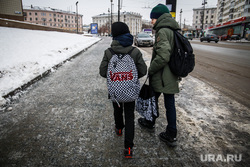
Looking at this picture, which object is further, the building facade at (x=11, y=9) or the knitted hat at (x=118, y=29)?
the building facade at (x=11, y=9)

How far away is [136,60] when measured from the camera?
5.93ft

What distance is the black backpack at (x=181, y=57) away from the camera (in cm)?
186

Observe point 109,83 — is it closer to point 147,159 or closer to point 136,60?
point 136,60

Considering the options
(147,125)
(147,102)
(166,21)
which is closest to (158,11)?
(166,21)

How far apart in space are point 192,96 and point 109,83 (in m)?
2.82

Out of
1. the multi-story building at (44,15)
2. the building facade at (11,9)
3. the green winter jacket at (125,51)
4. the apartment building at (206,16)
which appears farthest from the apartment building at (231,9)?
the multi-story building at (44,15)

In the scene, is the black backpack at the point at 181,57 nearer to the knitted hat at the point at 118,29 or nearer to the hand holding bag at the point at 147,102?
the hand holding bag at the point at 147,102

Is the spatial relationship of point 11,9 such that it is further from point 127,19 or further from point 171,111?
point 127,19

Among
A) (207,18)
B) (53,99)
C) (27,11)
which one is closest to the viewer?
(53,99)

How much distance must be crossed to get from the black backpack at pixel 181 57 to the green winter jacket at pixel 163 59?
66 mm

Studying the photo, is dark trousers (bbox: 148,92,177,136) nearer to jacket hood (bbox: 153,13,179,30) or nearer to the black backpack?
the black backpack

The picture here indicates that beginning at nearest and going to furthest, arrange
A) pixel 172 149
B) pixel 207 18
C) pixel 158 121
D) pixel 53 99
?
1. pixel 172 149
2. pixel 158 121
3. pixel 53 99
4. pixel 207 18

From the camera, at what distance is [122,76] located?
1.72m

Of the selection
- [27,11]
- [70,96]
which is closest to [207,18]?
[27,11]
